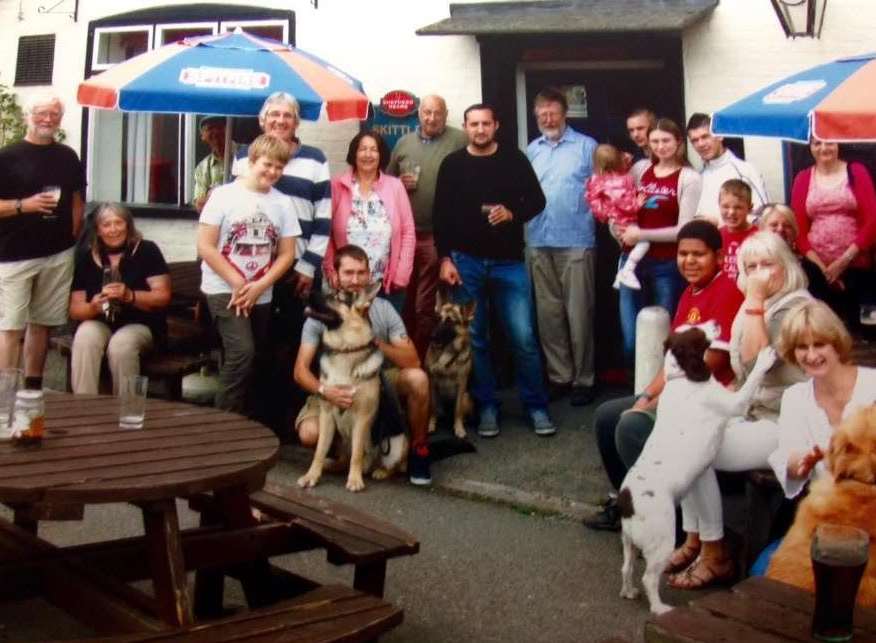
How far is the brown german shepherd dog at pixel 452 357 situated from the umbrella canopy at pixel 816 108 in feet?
6.25

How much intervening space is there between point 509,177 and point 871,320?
7.53 ft

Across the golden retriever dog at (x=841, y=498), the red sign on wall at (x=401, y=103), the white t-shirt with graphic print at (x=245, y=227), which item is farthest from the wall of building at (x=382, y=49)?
the golden retriever dog at (x=841, y=498)

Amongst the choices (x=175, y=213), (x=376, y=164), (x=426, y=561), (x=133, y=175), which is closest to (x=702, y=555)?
(x=426, y=561)

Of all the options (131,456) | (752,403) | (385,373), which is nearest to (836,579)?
(131,456)

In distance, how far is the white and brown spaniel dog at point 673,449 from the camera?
494 centimetres

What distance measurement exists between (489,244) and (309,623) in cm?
424

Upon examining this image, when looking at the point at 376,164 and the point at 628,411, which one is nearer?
the point at 628,411

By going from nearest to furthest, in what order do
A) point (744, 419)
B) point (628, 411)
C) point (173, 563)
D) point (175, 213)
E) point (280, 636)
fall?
point (280, 636)
point (173, 563)
point (744, 419)
point (628, 411)
point (175, 213)

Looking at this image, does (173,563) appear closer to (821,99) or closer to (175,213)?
(821,99)

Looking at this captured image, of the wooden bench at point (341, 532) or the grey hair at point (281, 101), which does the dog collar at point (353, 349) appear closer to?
the grey hair at point (281, 101)

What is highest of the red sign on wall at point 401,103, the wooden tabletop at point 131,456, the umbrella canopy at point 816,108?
the red sign on wall at point 401,103

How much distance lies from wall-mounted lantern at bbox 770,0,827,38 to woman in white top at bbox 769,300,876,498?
4.01 meters

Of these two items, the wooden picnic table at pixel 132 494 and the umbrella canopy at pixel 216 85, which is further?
the umbrella canopy at pixel 216 85

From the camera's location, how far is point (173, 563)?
13.7 ft
